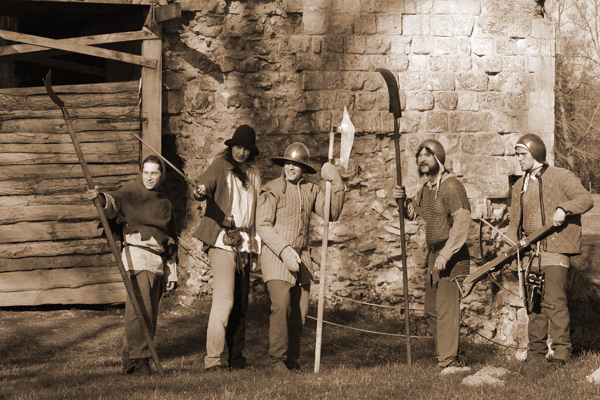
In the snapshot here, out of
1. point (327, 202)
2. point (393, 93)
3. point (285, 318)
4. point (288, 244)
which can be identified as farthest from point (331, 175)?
point (285, 318)

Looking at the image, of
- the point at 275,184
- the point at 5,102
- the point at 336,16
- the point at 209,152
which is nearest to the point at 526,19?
the point at 336,16

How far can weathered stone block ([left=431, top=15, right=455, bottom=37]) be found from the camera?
10562 mm

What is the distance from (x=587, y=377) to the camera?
6527 millimetres

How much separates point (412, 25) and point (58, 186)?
467cm

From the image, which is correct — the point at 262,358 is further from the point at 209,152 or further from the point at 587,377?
the point at 587,377

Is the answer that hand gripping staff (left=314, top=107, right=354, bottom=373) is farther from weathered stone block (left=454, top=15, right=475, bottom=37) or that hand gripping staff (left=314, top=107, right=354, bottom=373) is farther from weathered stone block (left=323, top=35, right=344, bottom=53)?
weathered stone block (left=454, top=15, right=475, bottom=37)

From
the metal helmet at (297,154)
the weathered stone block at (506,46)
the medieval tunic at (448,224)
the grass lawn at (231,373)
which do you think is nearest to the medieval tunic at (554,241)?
the grass lawn at (231,373)

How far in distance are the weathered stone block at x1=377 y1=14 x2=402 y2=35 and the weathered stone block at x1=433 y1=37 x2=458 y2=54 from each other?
0.47 metres

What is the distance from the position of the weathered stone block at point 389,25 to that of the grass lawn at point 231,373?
3.44 m

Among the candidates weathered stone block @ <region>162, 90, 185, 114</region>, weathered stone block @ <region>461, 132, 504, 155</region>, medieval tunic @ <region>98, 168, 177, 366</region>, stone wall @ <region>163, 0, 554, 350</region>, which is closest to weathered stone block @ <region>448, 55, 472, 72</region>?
stone wall @ <region>163, 0, 554, 350</region>

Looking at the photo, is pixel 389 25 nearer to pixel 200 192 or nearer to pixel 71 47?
pixel 71 47

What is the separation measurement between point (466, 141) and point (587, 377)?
4.58 metres

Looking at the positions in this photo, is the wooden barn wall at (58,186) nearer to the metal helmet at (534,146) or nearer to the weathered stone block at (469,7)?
the weathered stone block at (469,7)

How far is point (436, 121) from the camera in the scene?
34.6 feet
